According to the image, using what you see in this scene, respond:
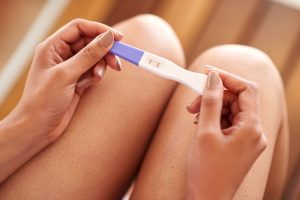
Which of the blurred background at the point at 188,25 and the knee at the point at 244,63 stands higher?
the knee at the point at 244,63

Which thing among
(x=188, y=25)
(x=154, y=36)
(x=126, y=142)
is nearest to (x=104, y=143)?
(x=126, y=142)

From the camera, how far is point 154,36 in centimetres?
73

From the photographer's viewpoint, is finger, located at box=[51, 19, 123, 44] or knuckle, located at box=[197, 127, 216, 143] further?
finger, located at box=[51, 19, 123, 44]

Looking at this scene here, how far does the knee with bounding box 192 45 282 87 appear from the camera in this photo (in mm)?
663

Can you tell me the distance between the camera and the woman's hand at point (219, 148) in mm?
473

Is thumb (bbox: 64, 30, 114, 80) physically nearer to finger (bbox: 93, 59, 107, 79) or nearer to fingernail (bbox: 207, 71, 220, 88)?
finger (bbox: 93, 59, 107, 79)

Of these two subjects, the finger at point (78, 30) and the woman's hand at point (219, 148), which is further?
the finger at point (78, 30)

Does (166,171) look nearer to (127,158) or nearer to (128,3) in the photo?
(127,158)

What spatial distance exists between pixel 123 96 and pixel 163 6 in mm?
512

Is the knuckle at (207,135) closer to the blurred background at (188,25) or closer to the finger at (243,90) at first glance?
the finger at (243,90)

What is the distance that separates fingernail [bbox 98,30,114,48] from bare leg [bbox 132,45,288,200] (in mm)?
178

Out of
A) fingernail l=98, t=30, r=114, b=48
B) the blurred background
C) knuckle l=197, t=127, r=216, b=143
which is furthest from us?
the blurred background

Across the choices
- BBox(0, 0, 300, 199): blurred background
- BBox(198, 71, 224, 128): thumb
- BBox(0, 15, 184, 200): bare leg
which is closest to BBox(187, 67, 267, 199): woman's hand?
BBox(198, 71, 224, 128): thumb

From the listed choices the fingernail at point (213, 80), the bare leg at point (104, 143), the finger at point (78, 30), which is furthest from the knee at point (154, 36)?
the fingernail at point (213, 80)
